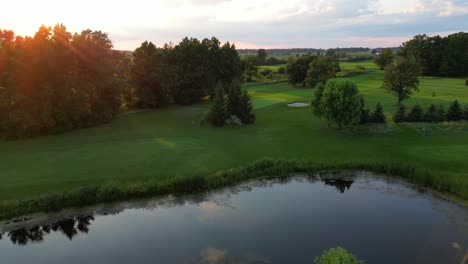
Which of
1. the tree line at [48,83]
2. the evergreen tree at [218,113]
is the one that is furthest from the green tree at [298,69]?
the tree line at [48,83]

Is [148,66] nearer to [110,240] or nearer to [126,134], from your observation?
[126,134]

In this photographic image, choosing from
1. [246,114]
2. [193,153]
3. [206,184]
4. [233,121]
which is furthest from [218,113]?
[206,184]

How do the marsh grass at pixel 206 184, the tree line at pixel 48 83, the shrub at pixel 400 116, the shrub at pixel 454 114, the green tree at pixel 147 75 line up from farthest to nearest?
the green tree at pixel 147 75 → the shrub at pixel 400 116 → the shrub at pixel 454 114 → the tree line at pixel 48 83 → the marsh grass at pixel 206 184

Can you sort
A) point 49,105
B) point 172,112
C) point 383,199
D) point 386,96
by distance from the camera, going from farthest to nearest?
point 386,96 → point 172,112 → point 49,105 → point 383,199

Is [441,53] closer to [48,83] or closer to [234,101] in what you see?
[234,101]

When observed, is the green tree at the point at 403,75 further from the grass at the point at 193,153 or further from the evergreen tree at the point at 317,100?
the evergreen tree at the point at 317,100

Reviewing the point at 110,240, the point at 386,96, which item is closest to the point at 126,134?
the point at 110,240
